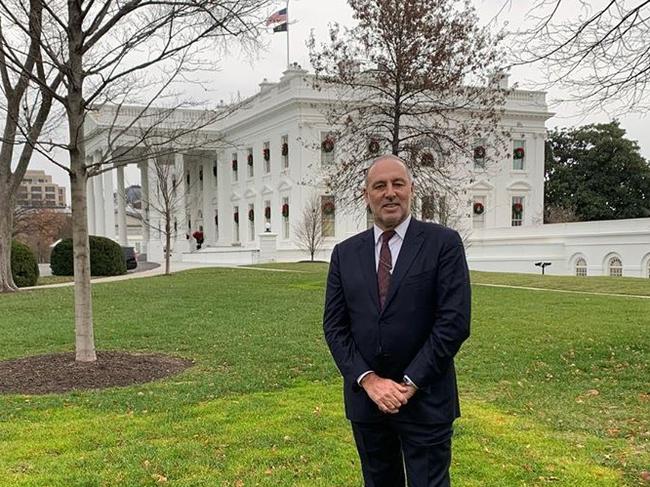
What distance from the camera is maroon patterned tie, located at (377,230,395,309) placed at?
2.78 meters

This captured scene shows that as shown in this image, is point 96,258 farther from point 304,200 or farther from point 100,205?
point 100,205

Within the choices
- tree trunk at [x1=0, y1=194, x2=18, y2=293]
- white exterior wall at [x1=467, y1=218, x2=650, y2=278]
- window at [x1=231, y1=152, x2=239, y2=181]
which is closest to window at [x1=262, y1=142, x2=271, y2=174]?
window at [x1=231, y1=152, x2=239, y2=181]

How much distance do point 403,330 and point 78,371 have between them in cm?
573

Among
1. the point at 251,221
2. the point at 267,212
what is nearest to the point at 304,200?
the point at 267,212

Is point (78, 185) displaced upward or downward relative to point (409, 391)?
upward

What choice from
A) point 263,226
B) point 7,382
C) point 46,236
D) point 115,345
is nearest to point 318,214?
point 263,226

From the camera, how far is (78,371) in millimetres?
7199

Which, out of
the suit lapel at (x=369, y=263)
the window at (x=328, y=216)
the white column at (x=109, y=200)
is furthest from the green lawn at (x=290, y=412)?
the white column at (x=109, y=200)

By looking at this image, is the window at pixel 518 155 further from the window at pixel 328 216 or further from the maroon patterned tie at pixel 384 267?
the maroon patterned tie at pixel 384 267

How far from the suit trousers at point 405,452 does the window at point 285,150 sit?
38.1 m

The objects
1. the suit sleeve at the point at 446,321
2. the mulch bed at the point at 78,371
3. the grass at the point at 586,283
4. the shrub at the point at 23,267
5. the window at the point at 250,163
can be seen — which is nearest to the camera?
the suit sleeve at the point at 446,321

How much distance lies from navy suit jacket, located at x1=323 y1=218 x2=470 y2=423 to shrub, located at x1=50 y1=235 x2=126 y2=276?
2577 centimetres

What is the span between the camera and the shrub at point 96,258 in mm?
26531

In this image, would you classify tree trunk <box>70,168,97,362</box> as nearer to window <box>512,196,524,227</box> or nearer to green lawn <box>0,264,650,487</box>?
green lawn <box>0,264,650,487</box>
